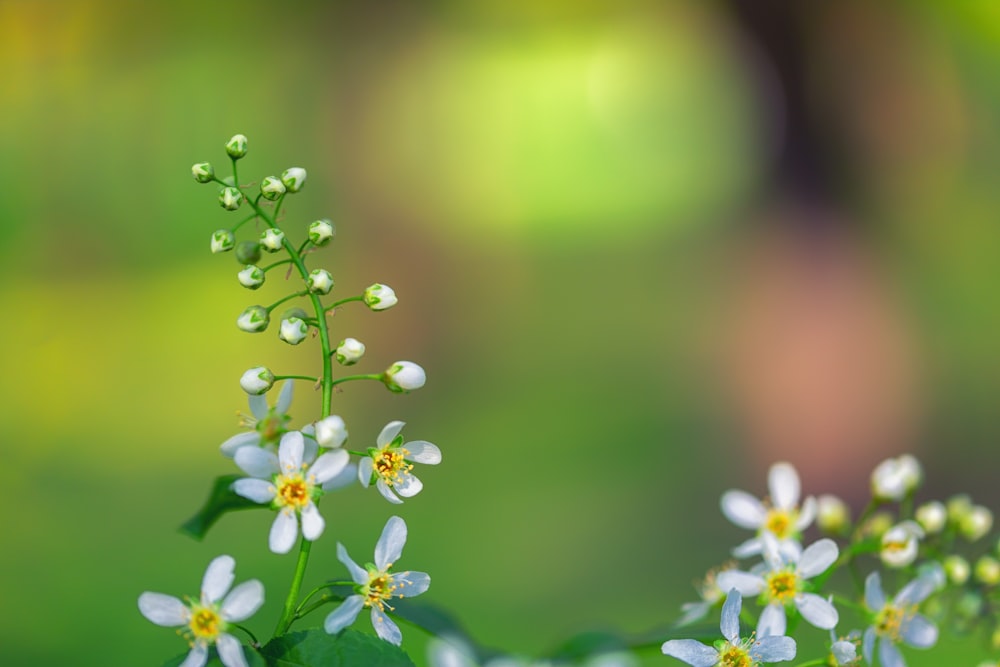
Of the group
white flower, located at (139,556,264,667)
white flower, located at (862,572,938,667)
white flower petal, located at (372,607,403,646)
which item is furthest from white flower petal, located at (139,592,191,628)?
white flower, located at (862,572,938,667)

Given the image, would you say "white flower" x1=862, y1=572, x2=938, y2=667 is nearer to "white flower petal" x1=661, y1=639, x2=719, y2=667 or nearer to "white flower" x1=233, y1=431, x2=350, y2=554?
"white flower petal" x1=661, y1=639, x2=719, y2=667

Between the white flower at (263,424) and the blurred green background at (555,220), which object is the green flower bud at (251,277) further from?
the blurred green background at (555,220)

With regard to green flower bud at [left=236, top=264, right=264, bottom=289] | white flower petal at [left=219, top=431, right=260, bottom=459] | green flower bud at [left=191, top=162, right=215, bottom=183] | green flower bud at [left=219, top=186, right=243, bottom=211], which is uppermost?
green flower bud at [left=191, top=162, right=215, bottom=183]

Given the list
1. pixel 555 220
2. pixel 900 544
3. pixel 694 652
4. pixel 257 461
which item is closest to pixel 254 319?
pixel 257 461

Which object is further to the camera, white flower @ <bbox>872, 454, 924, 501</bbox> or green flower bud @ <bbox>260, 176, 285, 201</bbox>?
white flower @ <bbox>872, 454, 924, 501</bbox>

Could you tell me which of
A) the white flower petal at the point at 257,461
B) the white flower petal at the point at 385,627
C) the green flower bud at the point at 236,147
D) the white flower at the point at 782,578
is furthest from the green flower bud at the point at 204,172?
the white flower at the point at 782,578

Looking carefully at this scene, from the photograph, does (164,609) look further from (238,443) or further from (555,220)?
(555,220)
